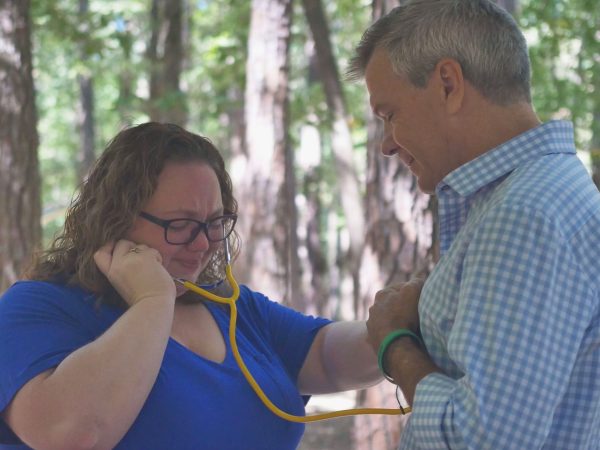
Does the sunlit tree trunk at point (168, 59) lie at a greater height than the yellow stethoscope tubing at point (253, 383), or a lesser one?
greater

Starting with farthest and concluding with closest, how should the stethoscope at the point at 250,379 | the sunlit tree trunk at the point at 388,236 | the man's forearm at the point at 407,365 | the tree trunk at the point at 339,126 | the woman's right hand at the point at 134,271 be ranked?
the tree trunk at the point at 339,126 → the sunlit tree trunk at the point at 388,236 → the stethoscope at the point at 250,379 → the woman's right hand at the point at 134,271 → the man's forearm at the point at 407,365

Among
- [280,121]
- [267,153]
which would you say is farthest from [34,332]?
[280,121]

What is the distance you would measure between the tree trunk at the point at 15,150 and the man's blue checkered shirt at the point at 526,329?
14.0 ft

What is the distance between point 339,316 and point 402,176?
19148 millimetres

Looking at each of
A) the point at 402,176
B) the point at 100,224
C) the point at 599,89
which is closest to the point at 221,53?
the point at 599,89

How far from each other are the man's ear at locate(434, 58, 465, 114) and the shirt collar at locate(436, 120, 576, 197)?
0.12 meters

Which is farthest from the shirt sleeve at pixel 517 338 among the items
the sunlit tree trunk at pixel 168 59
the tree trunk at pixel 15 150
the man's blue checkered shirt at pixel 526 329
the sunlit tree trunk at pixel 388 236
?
the sunlit tree trunk at pixel 168 59

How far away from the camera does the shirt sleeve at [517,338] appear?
1.45 metres

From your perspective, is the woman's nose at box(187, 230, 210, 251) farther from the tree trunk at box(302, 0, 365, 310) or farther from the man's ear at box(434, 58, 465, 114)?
the tree trunk at box(302, 0, 365, 310)

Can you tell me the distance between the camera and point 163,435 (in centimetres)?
205

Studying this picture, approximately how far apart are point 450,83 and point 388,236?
280 cm

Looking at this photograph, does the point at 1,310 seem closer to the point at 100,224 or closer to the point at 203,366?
the point at 100,224

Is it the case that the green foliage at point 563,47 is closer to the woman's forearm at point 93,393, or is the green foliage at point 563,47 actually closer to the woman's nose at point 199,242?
the woman's nose at point 199,242

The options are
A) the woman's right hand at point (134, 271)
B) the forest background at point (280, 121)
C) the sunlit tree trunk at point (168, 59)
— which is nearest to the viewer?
the woman's right hand at point (134, 271)
